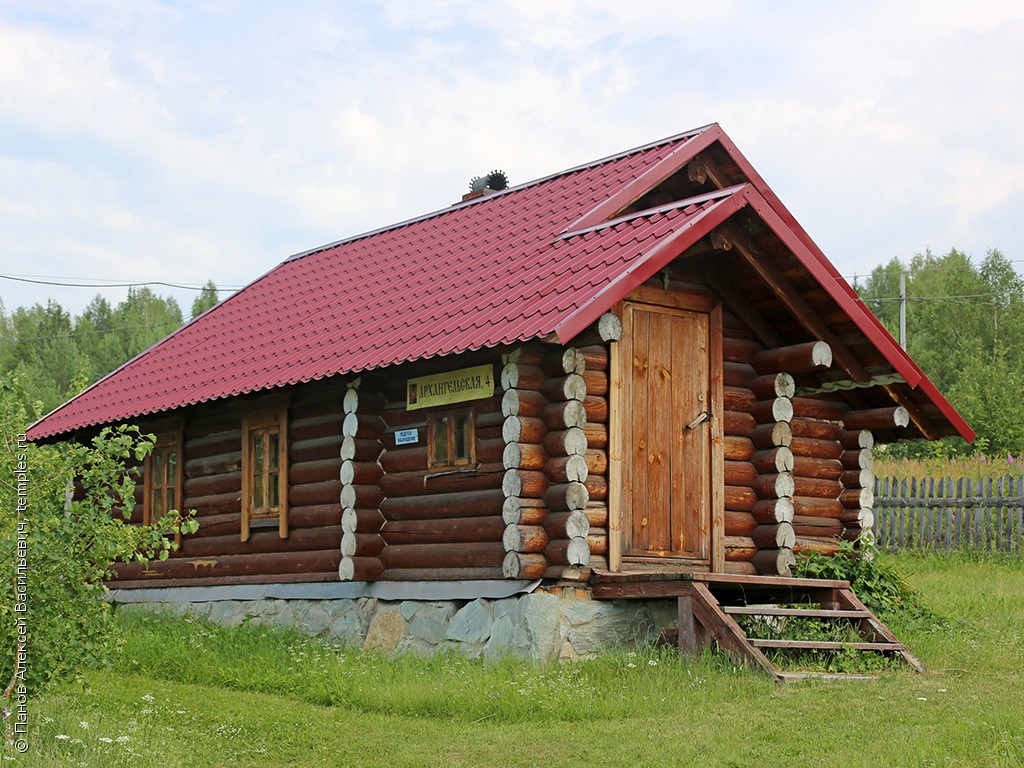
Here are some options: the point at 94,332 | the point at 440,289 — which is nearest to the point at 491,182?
the point at 440,289

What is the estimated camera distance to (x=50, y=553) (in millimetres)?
9102

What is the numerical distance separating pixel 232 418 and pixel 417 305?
3.35m

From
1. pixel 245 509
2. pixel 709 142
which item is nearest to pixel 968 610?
pixel 709 142

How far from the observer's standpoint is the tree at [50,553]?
903 cm

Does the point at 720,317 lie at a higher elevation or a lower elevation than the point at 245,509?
higher

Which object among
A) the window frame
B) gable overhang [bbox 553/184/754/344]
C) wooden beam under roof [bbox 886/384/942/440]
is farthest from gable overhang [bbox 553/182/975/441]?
the window frame

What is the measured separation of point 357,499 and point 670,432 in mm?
3352

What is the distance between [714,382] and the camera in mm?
14039

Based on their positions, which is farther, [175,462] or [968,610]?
[175,462]

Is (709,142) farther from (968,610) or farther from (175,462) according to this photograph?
(175,462)

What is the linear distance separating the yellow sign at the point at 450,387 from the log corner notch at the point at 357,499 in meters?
0.67

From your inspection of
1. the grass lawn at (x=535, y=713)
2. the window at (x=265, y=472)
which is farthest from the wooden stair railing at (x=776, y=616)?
the window at (x=265, y=472)

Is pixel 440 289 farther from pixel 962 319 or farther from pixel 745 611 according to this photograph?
pixel 962 319

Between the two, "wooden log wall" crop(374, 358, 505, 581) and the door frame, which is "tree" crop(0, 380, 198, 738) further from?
the door frame
